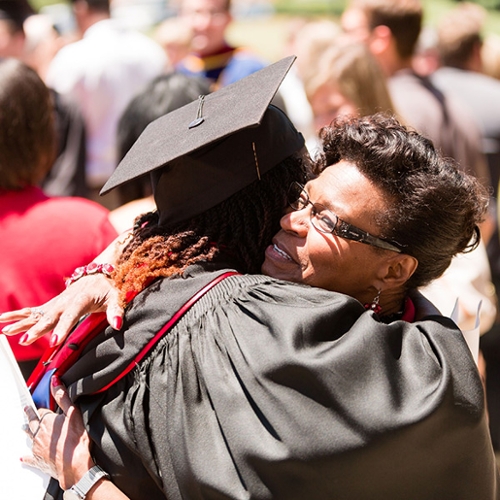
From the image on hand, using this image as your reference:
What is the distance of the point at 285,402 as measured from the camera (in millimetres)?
1718

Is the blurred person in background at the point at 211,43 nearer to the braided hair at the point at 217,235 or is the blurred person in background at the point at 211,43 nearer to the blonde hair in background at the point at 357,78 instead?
the blonde hair in background at the point at 357,78

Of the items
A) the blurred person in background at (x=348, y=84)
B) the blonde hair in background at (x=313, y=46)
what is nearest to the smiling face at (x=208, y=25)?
the blonde hair in background at (x=313, y=46)

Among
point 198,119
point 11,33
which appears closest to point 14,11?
point 11,33

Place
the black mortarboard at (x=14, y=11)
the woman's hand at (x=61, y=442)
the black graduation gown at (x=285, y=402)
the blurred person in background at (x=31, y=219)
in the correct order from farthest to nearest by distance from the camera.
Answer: the black mortarboard at (x=14, y=11) → the blurred person in background at (x=31, y=219) → the woman's hand at (x=61, y=442) → the black graduation gown at (x=285, y=402)

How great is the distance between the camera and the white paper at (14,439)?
202 centimetres

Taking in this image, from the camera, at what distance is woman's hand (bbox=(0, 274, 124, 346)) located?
1822 mm

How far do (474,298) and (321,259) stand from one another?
48.2 inches

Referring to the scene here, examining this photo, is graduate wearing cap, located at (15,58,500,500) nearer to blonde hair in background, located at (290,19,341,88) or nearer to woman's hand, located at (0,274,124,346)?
woman's hand, located at (0,274,124,346)

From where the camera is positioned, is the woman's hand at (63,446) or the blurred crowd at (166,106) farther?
the blurred crowd at (166,106)

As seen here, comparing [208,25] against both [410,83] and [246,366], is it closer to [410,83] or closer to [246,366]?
[410,83]

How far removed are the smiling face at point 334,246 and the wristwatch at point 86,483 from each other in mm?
646

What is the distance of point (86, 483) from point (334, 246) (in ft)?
2.78

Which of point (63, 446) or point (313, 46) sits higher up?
point (63, 446)

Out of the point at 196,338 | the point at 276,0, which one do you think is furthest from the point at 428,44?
the point at 276,0
